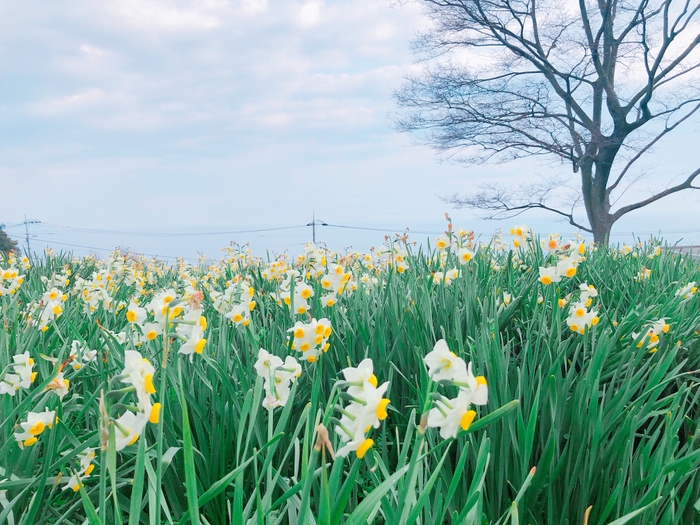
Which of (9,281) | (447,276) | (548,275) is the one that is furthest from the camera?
(9,281)

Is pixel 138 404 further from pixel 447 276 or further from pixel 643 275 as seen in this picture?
pixel 643 275

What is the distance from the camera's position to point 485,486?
4.21 ft

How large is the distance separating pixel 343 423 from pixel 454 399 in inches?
5.7

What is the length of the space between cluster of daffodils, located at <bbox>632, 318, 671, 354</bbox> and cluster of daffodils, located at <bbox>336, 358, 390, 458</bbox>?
1.32m

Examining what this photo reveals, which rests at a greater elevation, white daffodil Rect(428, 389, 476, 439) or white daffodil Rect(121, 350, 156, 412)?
white daffodil Rect(121, 350, 156, 412)


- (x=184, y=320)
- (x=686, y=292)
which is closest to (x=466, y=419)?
(x=184, y=320)

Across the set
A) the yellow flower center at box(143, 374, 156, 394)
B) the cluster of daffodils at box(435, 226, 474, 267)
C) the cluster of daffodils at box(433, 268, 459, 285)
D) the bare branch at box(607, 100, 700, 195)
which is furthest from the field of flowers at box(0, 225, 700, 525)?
the bare branch at box(607, 100, 700, 195)

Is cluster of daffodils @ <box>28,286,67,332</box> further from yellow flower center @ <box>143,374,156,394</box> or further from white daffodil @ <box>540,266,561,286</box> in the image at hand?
white daffodil @ <box>540,266,561,286</box>

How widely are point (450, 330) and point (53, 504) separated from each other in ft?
4.34

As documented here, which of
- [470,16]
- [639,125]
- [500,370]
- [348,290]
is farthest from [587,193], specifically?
[500,370]

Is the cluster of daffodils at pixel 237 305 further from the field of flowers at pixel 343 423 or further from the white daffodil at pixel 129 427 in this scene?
the white daffodil at pixel 129 427

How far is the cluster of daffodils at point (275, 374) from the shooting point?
39.3 inches

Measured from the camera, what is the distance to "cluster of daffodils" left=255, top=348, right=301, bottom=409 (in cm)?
100

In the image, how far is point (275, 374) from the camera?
1056 mm
